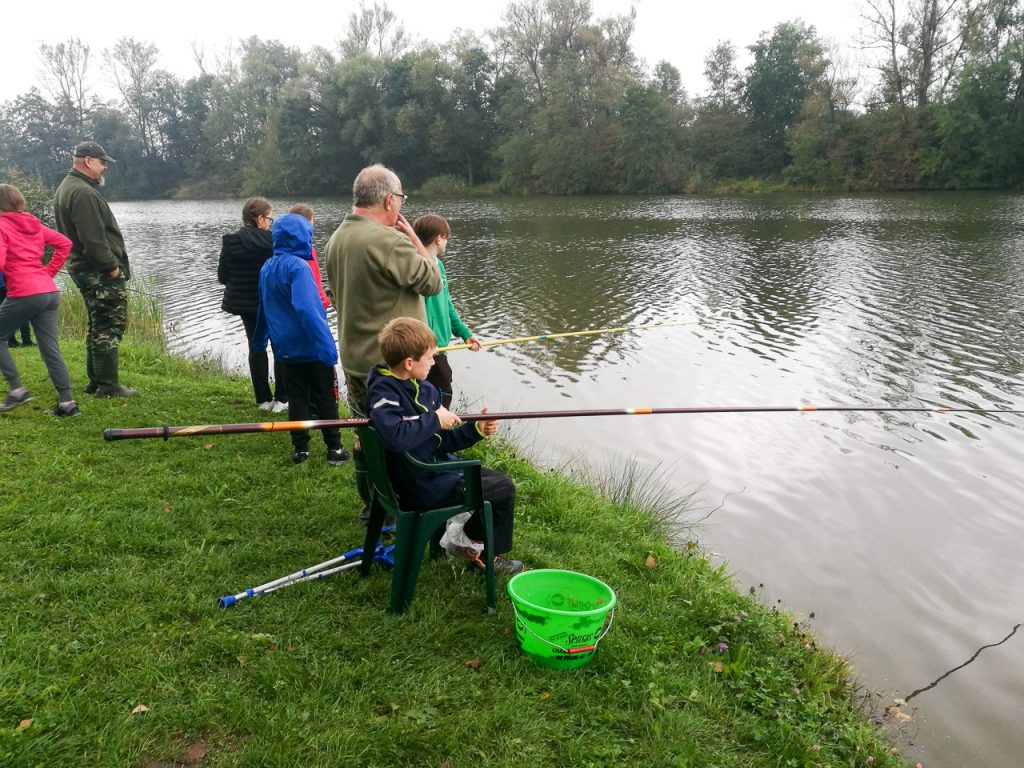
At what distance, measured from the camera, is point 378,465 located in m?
3.21

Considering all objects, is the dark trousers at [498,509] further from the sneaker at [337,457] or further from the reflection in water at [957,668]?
the reflection in water at [957,668]

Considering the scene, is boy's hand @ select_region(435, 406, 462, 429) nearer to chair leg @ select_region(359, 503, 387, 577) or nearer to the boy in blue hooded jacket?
chair leg @ select_region(359, 503, 387, 577)

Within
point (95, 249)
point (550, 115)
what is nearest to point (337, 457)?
point (95, 249)

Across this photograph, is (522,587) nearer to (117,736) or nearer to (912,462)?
(117,736)

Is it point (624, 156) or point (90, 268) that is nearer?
point (90, 268)

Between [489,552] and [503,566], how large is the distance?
21.7 inches

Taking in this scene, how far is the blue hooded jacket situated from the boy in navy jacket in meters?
1.53

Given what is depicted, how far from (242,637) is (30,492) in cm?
209

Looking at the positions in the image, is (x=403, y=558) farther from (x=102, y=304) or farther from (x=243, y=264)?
(x=102, y=304)

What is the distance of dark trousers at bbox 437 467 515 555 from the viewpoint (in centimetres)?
348

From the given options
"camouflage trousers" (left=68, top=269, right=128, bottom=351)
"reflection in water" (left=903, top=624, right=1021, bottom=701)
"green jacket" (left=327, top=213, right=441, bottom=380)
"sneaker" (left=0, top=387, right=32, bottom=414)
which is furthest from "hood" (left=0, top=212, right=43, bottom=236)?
"reflection in water" (left=903, top=624, right=1021, bottom=701)

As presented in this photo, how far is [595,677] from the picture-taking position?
3.18 m

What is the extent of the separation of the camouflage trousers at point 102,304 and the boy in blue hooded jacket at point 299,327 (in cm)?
201

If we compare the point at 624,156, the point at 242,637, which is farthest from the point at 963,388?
the point at 624,156
